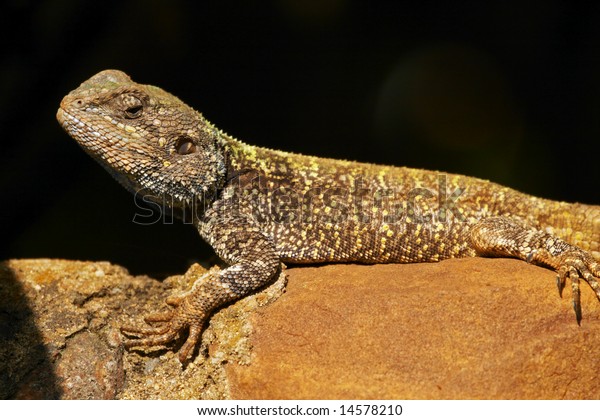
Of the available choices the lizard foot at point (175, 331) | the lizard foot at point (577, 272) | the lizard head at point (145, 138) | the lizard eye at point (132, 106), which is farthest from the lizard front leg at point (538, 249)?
the lizard eye at point (132, 106)

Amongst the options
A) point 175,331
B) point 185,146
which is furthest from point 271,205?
point 175,331

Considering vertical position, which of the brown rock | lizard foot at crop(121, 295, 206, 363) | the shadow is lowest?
the shadow

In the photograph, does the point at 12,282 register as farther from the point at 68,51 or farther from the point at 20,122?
the point at 68,51

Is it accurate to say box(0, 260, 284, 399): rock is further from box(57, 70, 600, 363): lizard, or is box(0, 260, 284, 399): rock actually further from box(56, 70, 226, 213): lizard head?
box(56, 70, 226, 213): lizard head

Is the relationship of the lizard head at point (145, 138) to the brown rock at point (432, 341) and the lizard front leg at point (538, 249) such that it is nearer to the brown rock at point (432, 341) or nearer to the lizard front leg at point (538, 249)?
the brown rock at point (432, 341)

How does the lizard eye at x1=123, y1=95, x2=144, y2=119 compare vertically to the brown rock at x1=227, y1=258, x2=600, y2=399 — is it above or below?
above

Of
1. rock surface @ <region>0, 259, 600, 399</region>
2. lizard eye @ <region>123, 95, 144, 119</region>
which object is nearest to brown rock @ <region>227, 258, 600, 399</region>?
rock surface @ <region>0, 259, 600, 399</region>

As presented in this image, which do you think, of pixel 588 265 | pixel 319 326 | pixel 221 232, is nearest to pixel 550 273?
pixel 588 265

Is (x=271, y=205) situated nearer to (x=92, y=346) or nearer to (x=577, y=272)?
(x=92, y=346)
